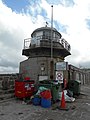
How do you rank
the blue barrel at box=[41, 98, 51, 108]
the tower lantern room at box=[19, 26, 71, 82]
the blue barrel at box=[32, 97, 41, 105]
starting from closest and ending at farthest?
the blue barrel at box=[41, 98, 51, 108] < the blue barrel at box=[32, 97, 41, 105] < the tower lantern room at box=[19, 26, 71, 82]

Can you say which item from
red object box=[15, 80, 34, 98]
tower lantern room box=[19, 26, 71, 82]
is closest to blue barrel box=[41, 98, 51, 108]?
red object box=[15, 80, 34, 98]

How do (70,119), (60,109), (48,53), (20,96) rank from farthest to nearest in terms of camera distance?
(48,53)
(20,96)
(60,109)
(70,119)

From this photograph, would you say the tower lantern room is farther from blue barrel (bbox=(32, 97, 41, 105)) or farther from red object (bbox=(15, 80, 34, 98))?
blue barrel (bbox=(32, 97, 41, 105))

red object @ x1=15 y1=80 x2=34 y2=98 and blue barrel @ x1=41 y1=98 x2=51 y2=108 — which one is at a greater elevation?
red object @ x1=15 y1=80 x2=34 y2=98

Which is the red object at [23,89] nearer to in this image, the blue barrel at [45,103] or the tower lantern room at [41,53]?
the blue barrel at [45,103]

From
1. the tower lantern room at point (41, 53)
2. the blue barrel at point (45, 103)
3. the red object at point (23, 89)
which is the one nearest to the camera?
the blue barrel at point (45, 103)

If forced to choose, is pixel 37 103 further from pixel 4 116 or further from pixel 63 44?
pixel 63 44

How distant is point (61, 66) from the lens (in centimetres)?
1260

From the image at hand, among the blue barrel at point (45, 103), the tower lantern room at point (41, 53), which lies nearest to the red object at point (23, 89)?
the blue barrel at point (45, 103)

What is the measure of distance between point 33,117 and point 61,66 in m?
5.75

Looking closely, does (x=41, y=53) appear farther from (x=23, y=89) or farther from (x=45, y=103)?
(x=45, y=103)

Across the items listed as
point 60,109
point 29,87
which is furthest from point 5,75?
point 60,109

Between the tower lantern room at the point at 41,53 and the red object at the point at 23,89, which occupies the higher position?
the tower lantern room at the point at 41,53

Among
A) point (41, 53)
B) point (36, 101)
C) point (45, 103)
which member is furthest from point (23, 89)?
point (41, 53)
